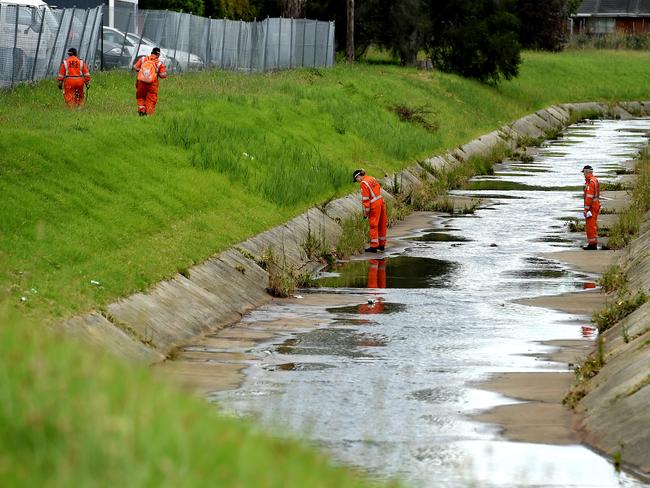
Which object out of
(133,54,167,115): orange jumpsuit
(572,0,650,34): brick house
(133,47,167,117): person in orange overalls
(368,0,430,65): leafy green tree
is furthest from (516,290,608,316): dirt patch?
(572,0,650,34): brick house

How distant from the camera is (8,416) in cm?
586

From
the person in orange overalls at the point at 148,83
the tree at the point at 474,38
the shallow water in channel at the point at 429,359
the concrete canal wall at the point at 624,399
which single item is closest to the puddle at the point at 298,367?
the shallow water in channel at the point at 429,359

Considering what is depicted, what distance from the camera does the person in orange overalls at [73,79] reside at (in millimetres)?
29956

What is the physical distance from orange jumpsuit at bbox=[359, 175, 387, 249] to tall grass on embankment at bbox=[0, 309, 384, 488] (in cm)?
1949

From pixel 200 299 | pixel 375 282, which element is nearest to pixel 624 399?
pixel 200 299

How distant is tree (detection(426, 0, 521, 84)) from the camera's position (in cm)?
6347

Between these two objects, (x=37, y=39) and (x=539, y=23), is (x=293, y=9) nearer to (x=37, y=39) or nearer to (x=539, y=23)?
(x=37, y=39)

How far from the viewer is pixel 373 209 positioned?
86.6ft

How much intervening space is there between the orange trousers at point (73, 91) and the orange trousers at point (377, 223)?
7481 millimetres

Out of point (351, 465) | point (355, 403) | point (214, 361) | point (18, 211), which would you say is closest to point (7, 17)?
point (18, 211)

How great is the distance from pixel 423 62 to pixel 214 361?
49.7 meters

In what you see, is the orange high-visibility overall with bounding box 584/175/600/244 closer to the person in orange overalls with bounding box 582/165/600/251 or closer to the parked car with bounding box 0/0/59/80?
the person in orange overalls with bounding box 582/165/600/251

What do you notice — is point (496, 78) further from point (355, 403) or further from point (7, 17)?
point (355, 403)

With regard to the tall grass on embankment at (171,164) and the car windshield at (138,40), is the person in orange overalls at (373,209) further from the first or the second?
the car windshield at (138,40)
